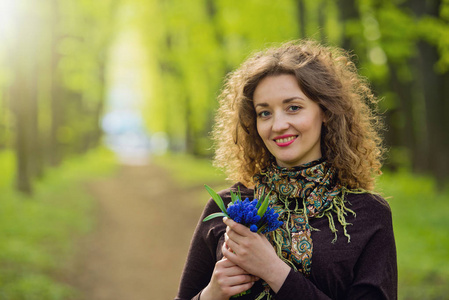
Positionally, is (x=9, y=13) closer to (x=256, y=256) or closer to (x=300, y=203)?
(x=300, y=203)

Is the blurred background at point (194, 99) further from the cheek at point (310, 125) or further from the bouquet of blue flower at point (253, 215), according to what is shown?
the bouquet of blue flower at point (253, 215)

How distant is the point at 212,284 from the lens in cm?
197

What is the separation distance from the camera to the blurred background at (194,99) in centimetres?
730

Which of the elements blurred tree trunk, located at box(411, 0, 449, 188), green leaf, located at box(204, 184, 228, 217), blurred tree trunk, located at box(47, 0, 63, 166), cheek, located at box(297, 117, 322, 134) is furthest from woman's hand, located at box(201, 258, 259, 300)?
blurred tree trunk, located at box(47, 0, 63, 166)

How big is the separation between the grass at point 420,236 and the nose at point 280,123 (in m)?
0.87

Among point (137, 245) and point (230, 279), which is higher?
point (230, 279)

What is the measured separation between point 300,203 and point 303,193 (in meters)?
0.06

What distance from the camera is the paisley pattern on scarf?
194cm

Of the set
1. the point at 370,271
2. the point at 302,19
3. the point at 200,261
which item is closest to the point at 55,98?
the point at 302,19

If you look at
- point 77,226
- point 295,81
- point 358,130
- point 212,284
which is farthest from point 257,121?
point 77,226

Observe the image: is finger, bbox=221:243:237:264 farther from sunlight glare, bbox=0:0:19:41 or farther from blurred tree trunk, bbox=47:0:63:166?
blurred tree trunk, bbox=47:0:63:166

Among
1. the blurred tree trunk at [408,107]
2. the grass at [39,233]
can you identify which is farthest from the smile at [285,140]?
the blurred tree trunk at [408,107]

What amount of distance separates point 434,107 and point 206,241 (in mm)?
10118

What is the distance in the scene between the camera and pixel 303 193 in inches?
80.1
